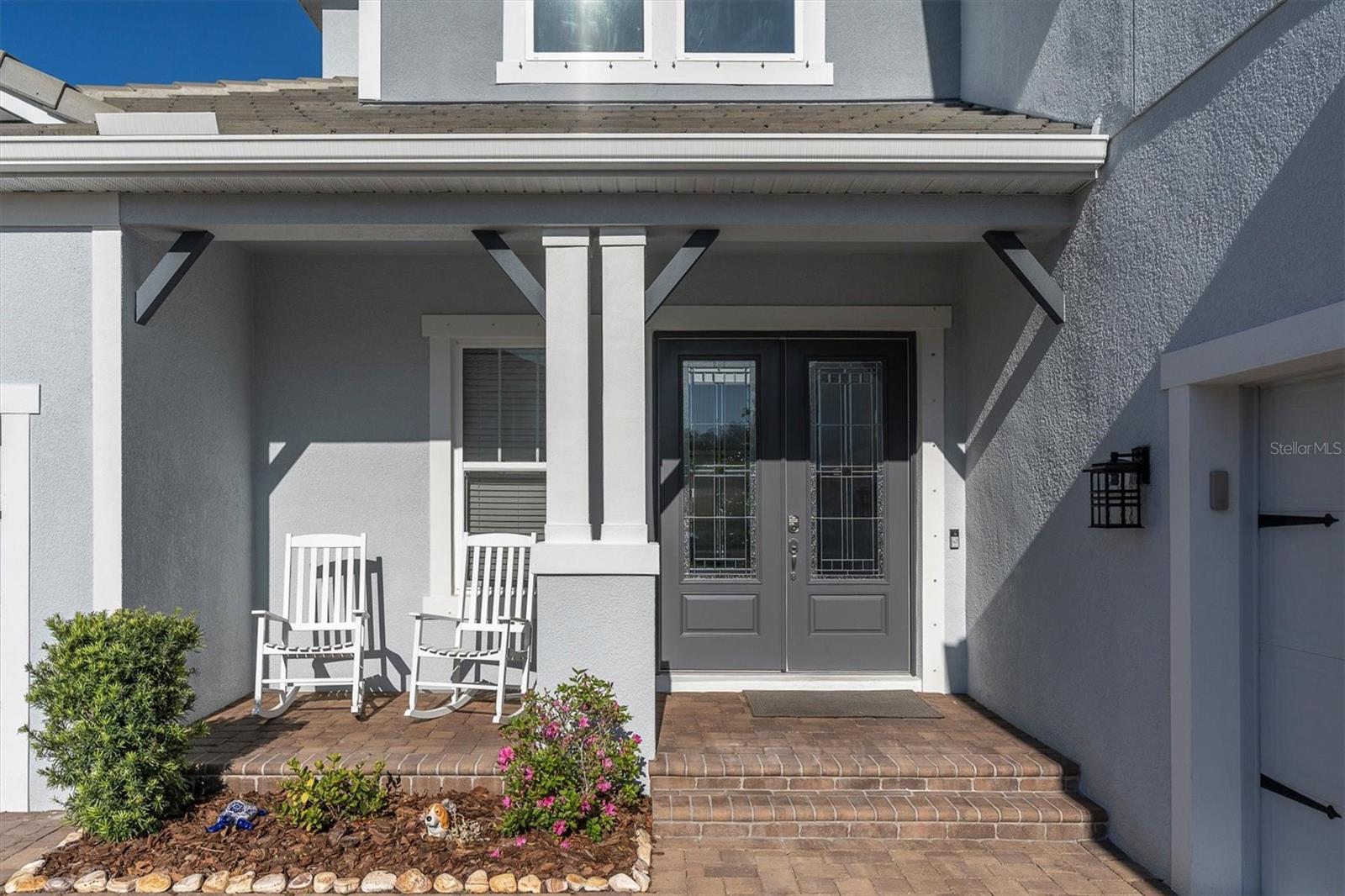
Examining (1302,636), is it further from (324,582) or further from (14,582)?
(14,582)

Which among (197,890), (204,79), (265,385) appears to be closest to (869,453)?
(265,385)

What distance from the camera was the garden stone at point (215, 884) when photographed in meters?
3.47

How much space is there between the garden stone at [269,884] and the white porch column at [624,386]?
1876 millimetres

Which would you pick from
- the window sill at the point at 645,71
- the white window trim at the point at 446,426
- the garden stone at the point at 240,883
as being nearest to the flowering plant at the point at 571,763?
the garden stone at the point at 240,883

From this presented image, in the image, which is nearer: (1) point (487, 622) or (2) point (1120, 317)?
(2) point (1120, 317)

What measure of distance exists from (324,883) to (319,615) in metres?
2.38

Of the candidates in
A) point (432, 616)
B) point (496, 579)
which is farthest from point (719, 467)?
point (432, 616)

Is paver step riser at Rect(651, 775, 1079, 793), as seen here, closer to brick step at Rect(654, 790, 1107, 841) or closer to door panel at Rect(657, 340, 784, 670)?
brick step at Rect(654, 790, 1107, 841)

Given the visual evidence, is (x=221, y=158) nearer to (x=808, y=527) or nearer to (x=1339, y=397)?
(x=808, y=527)

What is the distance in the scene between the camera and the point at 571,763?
3.90 m

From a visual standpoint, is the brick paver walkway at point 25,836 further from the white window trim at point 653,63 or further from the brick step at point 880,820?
the white window trim at point 653,63

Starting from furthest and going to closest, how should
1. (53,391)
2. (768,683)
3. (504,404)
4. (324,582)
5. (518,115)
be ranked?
1. (504,404)
2. (768,683)
3. (324,582)
4. (518,115)
5. (53,391)

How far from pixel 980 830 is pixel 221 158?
442 centimetres

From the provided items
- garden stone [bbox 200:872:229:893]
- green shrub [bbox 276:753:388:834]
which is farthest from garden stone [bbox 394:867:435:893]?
garden stone [bbox 200:872:229:893]
